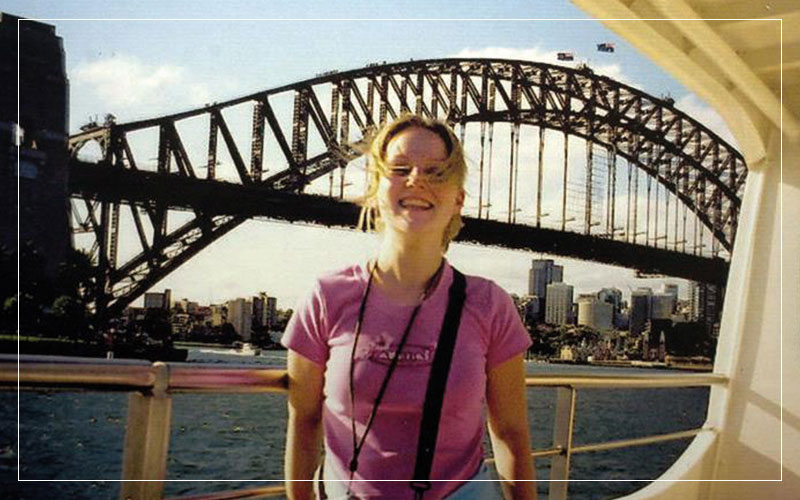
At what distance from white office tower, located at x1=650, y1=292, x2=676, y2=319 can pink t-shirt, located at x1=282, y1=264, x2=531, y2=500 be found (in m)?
13.4

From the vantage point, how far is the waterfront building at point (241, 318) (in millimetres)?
10742

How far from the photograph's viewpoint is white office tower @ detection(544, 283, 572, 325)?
7241 millimetres

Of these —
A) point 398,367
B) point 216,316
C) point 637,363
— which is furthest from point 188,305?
point 398,367

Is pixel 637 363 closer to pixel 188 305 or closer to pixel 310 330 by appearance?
pixel 188 305

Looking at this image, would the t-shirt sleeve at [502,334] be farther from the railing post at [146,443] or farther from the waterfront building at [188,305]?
the waterfront building at [188,305]

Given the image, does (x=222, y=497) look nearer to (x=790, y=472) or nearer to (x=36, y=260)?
(x=790, y=472)

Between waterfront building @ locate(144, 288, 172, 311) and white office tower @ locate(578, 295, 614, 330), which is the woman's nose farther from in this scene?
waterfront building @ locate(144, 288, 172, 311)

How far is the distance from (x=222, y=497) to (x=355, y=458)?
315 millimetres

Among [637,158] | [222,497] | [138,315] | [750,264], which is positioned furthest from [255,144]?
[222,497]

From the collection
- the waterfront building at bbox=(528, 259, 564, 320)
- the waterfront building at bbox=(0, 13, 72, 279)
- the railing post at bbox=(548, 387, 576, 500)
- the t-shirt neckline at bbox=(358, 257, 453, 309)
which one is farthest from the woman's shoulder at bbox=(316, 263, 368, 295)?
the waterfront building at bbox=(0, 13, 72, 279)

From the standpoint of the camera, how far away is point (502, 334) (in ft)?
2.81

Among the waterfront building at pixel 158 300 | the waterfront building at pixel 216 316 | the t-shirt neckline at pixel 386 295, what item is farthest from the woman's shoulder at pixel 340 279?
the waterfront building at pixel 158 300

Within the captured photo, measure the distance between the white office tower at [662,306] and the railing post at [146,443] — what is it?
13365 mm

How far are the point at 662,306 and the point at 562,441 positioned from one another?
1344 cm
